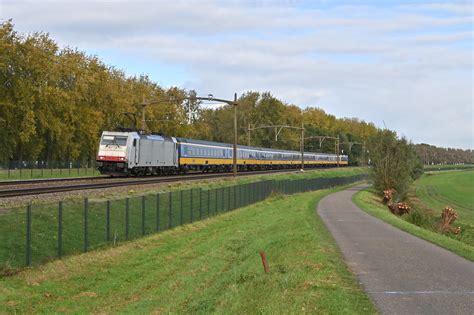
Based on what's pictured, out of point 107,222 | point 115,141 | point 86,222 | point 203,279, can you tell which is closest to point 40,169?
point 115,141

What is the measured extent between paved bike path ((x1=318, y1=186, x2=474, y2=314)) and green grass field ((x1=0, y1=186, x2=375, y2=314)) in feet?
Result: 1.28

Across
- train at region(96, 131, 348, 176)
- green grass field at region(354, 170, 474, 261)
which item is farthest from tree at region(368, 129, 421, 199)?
train at region(96, 131, 348, 176)

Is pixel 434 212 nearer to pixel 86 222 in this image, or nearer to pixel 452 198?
pixel 452 198

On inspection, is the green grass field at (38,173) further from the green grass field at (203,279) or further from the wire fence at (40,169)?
the green grass field at (203,279)

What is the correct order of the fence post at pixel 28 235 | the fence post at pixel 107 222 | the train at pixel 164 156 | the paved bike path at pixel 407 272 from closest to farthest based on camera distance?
1. the paved bike path at pixel 407 272
2. the fence post at pixel 28 235
3. the fence post at pixel 107 222
4. the train at pixel 164 156

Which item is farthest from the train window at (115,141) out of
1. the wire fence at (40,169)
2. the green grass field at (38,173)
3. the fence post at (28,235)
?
the fence post at (28,235)

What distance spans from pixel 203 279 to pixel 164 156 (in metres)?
39.0

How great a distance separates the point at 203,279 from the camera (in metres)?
15.5

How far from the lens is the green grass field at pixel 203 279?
1046 cm

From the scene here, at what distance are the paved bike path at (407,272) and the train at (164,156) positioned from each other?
26153mm

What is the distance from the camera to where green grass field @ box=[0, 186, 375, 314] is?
10461 millimetres

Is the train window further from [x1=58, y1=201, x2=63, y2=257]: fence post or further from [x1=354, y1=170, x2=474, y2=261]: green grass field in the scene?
[x1=58, y1=201, x2=63, y2=257]: fence post

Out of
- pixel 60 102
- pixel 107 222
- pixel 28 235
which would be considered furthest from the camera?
pixel 60 102

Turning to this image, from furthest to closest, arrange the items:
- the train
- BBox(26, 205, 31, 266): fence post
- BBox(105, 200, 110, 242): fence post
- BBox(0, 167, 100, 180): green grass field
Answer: BBox(0, 167, 100, 180): green grass field, the train, BBox(105, 200, 110, 242): fence post, BBox(26, 205, 31, 266): fence post
